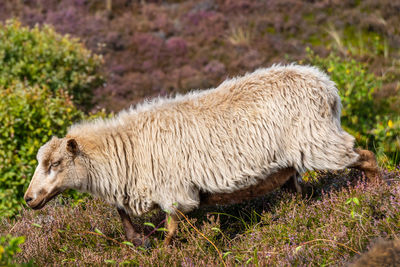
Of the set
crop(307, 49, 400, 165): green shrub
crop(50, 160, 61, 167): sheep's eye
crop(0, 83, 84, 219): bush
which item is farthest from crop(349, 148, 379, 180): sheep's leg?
crop(0, 83, 84, 219): bush

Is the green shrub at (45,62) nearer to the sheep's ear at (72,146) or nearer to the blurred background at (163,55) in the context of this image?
the blurred background at (163,55)

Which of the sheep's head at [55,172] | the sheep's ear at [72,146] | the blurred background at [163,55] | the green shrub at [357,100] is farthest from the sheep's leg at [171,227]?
the green shrub at [357,100]

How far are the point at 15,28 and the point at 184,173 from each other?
7.52 meters

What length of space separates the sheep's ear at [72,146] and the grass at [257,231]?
745mm

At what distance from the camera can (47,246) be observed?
4.42m

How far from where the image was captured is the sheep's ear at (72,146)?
430 cm

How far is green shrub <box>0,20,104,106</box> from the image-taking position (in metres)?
9.41

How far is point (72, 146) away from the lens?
14.2 feet

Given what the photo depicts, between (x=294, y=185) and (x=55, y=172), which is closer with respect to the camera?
(x=55, y=172)

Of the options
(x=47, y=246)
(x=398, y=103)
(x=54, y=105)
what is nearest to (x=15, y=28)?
(x=54, y=105)

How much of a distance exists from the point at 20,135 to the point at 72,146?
10.2 ft

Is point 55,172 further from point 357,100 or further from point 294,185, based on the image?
point 357,100

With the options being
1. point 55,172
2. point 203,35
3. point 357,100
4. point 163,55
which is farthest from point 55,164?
point 203,35

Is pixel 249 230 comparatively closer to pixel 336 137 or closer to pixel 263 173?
pixel 263 173
